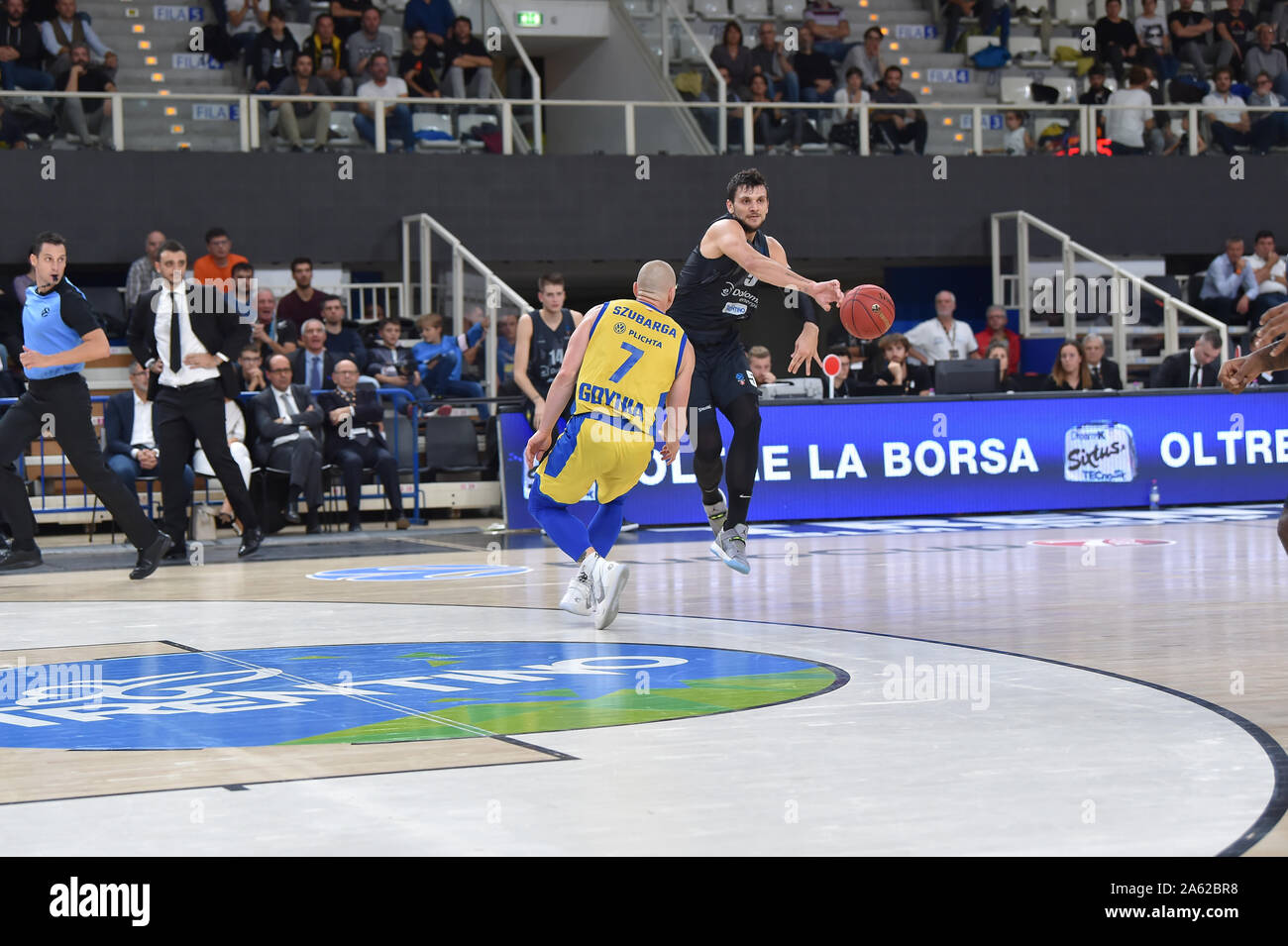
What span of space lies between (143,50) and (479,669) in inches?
640

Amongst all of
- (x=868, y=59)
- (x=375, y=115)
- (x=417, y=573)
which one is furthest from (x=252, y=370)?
(x=868, y=59)

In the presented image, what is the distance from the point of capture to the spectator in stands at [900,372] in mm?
17062

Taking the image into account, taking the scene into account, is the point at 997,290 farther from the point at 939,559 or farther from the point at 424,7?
the point at 939,559

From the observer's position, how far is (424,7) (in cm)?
2136

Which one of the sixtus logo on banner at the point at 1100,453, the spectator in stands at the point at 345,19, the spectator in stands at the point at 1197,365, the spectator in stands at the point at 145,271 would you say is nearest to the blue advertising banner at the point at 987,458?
the sixtus logo on banner at the point at 1100,453

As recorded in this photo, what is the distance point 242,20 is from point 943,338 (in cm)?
928

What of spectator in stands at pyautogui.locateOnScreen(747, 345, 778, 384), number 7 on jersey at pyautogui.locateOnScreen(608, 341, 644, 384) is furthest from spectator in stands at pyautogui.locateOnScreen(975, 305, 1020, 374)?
number 7 on jersey at pyautogui.locateOnScreen(608, 341, 644, 384)

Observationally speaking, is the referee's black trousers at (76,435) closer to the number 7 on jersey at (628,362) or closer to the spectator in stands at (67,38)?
the number 7 on jersey at (628,362)

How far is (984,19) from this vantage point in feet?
82.7

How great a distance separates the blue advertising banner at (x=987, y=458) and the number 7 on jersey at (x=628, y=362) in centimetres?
659

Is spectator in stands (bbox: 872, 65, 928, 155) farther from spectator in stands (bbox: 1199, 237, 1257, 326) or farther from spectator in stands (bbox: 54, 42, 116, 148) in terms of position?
spectator in stands (bbox: 54, 42, 116, 148)

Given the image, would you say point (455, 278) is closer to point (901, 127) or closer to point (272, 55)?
point (272, 55)
